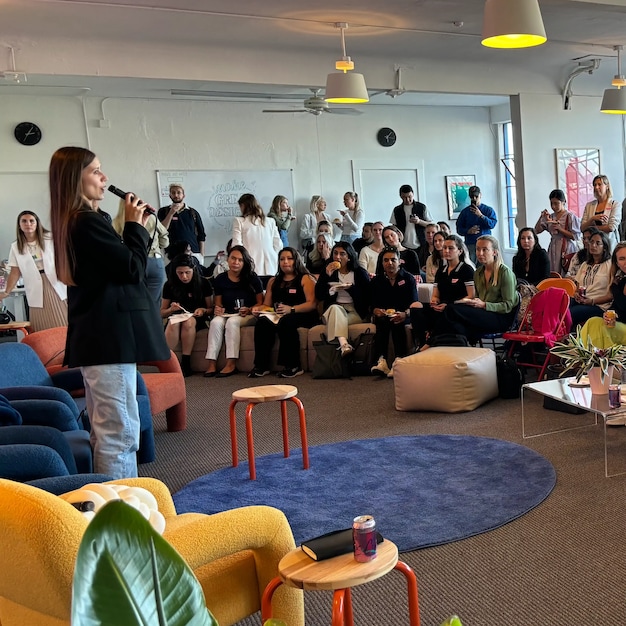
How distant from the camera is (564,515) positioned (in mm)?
3408

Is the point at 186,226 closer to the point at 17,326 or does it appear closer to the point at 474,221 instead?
the point at 17,326

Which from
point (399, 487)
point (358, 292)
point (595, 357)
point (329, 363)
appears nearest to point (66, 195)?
point (399, 487)

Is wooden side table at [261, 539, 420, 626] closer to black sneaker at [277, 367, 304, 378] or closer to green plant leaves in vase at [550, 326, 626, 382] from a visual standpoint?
green plant leaves in vase at [550, 326, 626, 382]

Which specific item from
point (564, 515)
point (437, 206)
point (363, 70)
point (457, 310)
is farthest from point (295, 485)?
point (437, 206)

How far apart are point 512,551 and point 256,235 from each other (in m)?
6.37

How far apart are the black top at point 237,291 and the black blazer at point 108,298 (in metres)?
4.33

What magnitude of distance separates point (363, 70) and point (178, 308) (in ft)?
12.7

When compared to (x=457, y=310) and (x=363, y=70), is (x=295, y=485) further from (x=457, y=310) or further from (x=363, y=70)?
(x=363, y=70)

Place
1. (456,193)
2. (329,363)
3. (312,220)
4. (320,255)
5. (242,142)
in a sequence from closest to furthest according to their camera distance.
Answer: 1. (329,363)
2. (320,255)
3. (242,142)
4. (312,220)
5. (456,193)

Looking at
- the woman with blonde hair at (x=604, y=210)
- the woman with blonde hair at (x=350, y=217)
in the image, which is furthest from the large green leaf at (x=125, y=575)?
the woman with blonde hair at (x=350, y=217)

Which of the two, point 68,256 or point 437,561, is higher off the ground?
point 68,256

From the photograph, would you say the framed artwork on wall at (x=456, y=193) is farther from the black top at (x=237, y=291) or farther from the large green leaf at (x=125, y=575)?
the large green leaf at (x=125, y=575)

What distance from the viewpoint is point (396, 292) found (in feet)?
23.2

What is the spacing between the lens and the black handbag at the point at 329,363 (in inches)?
270
